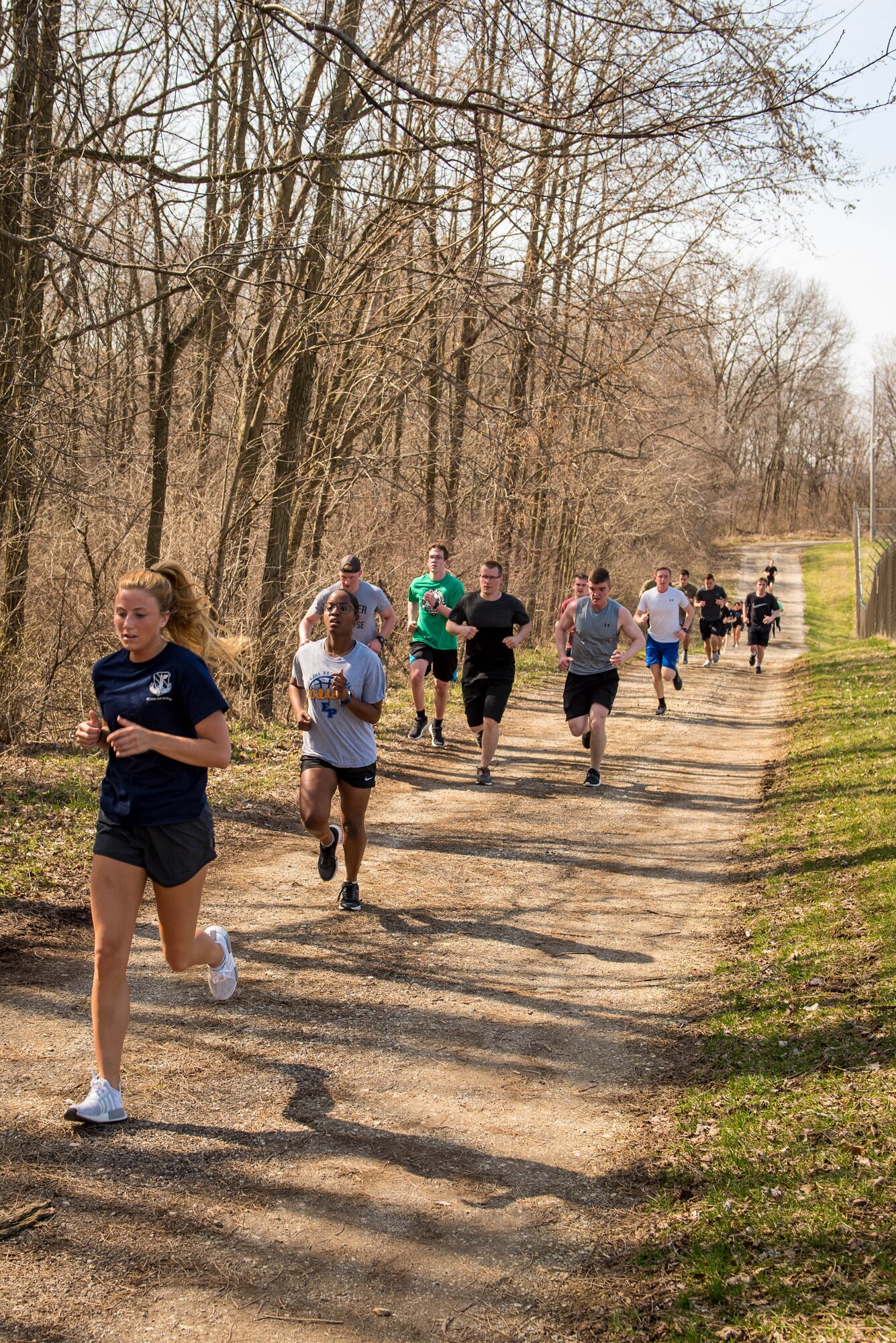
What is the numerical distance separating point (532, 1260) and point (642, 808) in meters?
7.70

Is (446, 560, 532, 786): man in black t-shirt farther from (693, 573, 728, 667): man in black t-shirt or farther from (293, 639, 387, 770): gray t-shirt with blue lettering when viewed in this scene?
(693, 573, 728, 667): man in black t-shirt

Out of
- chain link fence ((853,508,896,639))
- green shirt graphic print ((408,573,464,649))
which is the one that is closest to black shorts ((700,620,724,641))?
chain link fence ((853,508,896,639))

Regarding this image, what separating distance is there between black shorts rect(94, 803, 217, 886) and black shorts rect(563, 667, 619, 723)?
787 cm

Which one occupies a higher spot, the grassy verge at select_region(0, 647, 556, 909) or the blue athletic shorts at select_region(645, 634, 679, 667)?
the blue athletic shorts at select_region(645, 634, 679, 667)

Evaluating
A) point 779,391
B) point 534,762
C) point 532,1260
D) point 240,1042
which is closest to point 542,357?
point 534,762

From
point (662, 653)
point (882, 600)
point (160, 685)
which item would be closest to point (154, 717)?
point (160, 685)

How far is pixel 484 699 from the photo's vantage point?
12156 mm

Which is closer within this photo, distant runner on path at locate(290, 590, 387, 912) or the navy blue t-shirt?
the navy blue t-shirt

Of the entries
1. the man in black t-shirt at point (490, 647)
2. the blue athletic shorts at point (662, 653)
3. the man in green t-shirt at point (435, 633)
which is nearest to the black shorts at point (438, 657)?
the man in green t-shirt at point (435, 633)

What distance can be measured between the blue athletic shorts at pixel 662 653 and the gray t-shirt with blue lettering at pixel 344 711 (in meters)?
10.8

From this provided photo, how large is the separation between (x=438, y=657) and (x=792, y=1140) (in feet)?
30.7

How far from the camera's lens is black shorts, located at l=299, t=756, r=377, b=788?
743cm

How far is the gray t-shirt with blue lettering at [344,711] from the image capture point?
7.39 metres

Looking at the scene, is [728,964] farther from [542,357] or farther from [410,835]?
[542,357]
